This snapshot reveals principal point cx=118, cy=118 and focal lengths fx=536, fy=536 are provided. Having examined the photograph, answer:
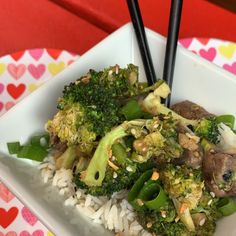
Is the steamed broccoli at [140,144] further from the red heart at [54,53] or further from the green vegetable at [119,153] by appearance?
the red heart at [54,53]

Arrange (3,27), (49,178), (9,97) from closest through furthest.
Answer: (49,178) → (9,97) → (3,27)

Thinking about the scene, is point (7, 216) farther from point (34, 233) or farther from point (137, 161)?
point (137, 161)

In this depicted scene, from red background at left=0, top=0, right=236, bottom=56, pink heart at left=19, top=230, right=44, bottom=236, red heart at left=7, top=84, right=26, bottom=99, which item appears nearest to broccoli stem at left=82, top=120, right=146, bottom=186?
pink heart at left=19, top=230, right=44, bottom=236

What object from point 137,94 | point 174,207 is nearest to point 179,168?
point 174,207

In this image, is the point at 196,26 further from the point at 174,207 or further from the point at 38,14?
the point at 174,207

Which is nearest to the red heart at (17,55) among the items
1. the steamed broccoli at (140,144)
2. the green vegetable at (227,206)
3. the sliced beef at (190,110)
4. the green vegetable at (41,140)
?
Answer: the green vegetable at (41,140)

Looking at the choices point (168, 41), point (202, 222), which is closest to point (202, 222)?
point (202, 222)
